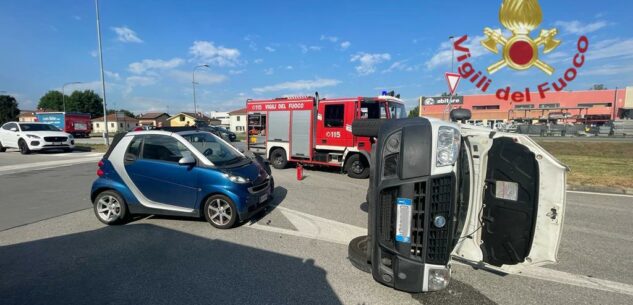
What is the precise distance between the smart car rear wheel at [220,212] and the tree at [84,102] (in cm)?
10866

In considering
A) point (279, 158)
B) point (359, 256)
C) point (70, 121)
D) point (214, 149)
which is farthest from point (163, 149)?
point (70, 121)

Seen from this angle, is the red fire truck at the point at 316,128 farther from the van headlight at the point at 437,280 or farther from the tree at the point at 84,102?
the tree at the point at 84,102

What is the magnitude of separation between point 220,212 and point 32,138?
16796 mm

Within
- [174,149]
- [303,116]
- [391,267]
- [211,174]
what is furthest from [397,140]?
[303,116]

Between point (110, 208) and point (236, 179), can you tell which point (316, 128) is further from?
point (110, 208)

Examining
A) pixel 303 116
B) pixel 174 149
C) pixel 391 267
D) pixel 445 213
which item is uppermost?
pixel 303 116

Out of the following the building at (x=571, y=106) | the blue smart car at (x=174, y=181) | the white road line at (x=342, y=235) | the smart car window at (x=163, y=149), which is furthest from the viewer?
the building at (x=571, y=106)

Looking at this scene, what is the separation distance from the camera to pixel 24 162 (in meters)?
12.6

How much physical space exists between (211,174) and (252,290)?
2.18 metres

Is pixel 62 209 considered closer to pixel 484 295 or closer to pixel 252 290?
pixel 252 290

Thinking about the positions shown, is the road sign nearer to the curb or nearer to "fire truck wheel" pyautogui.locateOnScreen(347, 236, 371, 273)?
the curb

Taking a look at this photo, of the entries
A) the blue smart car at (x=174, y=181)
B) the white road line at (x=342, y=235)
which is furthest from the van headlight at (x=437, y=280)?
the blue smart car at (x=174, y=181)

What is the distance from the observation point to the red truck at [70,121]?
3452cm

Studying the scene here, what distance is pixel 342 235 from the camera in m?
4.54
